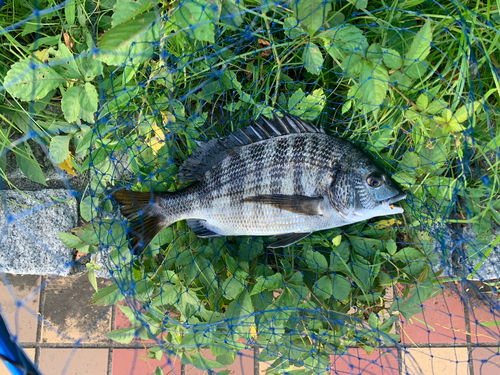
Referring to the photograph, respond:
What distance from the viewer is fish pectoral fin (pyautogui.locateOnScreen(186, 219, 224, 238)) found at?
6.15 feet

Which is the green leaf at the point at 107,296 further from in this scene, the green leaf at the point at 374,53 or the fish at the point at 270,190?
the green leaf at the point at 374,53

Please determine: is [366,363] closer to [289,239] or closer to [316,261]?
[316,261]

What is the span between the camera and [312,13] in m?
1.61

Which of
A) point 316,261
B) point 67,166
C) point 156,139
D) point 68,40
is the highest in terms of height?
point 68,40

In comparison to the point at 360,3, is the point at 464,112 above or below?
below

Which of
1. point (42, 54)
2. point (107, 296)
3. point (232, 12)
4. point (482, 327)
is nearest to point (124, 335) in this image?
point (107, 296)

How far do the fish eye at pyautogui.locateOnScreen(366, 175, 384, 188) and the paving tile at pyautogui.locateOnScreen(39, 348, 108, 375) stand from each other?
6.62 ft

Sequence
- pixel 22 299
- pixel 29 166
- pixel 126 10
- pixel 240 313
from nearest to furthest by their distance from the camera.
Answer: pixel 126 10 → pixel 240 313 → pixel 29 166 → pixel 22 299

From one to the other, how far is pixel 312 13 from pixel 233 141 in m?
0.73

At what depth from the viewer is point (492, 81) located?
6.13 feet

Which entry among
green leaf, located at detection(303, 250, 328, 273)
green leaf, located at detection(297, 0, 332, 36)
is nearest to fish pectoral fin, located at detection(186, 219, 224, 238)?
green leaf, located at detection(303, 250, 328, 273)

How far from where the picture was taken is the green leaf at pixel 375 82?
164 centimetres

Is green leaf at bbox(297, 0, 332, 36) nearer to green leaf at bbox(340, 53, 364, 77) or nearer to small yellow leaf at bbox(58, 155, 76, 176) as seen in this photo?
green leaf at bbox(340, 53, 364, 77)

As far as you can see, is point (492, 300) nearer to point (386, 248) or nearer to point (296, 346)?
point (386, 248)
